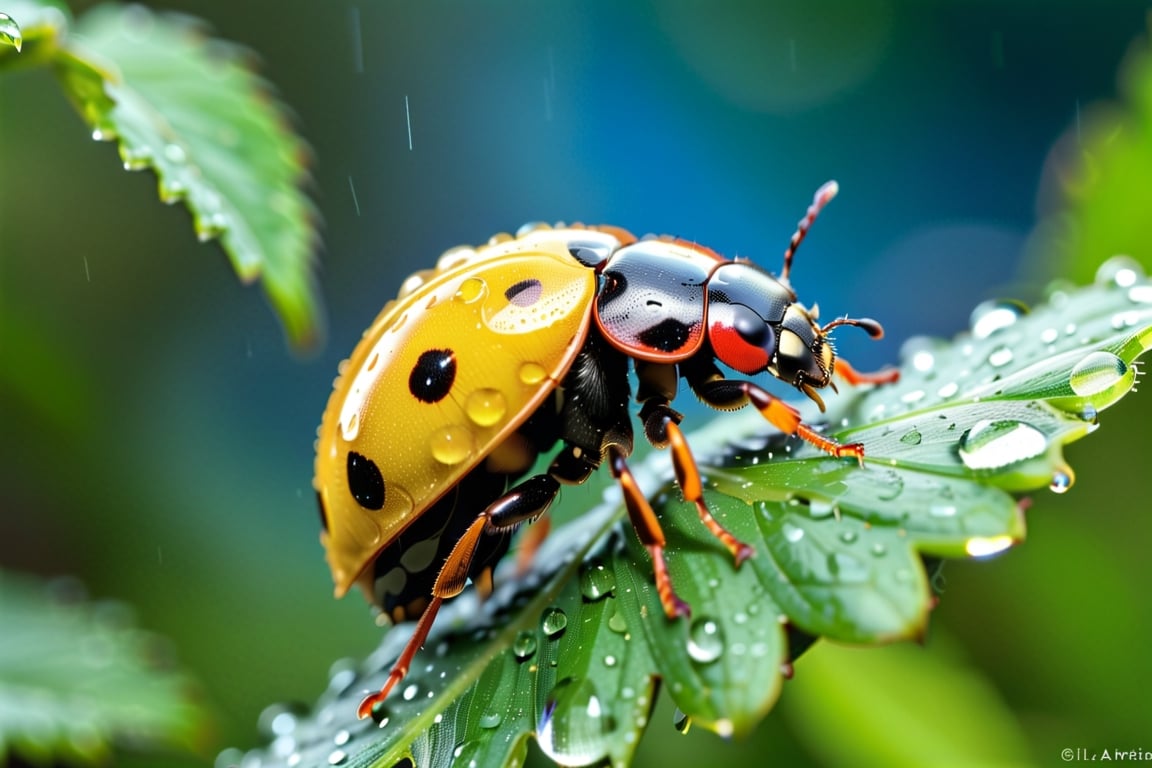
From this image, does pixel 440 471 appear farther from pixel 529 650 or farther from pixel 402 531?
pixel 529 650

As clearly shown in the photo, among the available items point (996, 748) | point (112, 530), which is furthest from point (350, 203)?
point (996, 748)

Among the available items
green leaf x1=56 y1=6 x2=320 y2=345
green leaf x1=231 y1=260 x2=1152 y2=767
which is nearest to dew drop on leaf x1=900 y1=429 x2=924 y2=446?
green leaf x1=231 y1=260 x2=1152 y2=767

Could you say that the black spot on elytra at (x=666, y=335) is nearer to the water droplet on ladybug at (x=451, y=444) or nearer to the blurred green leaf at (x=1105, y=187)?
the water droplet on ladybug at (x=451, y=444)

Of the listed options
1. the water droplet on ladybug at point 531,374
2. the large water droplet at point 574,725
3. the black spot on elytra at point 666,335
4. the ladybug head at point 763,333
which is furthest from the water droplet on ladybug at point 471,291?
the large water droplet at point 574,725

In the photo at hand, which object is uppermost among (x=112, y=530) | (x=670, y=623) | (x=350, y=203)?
(x=670, y=623)

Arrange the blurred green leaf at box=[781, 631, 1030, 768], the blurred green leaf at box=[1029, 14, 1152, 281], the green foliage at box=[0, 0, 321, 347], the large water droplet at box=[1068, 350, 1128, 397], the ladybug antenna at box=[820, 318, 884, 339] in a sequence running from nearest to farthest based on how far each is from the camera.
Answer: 1. the large water droplet at box=[1068, 350, 1128, 397]
2. the green foliage at box=[0, 0, 321, 347]
3. the ladybug antenna at box=[820, 318, 884, 339]
4. the blurred green leaf at box=[781, 631, 1030, 768]
5. the blurred green leaf at box=[1029, 14, 1152, 281]

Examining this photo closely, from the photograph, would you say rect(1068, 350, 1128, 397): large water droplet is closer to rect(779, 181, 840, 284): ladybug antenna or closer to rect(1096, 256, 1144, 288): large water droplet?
rect(1096, 256, 1144, 288): large water droplet
